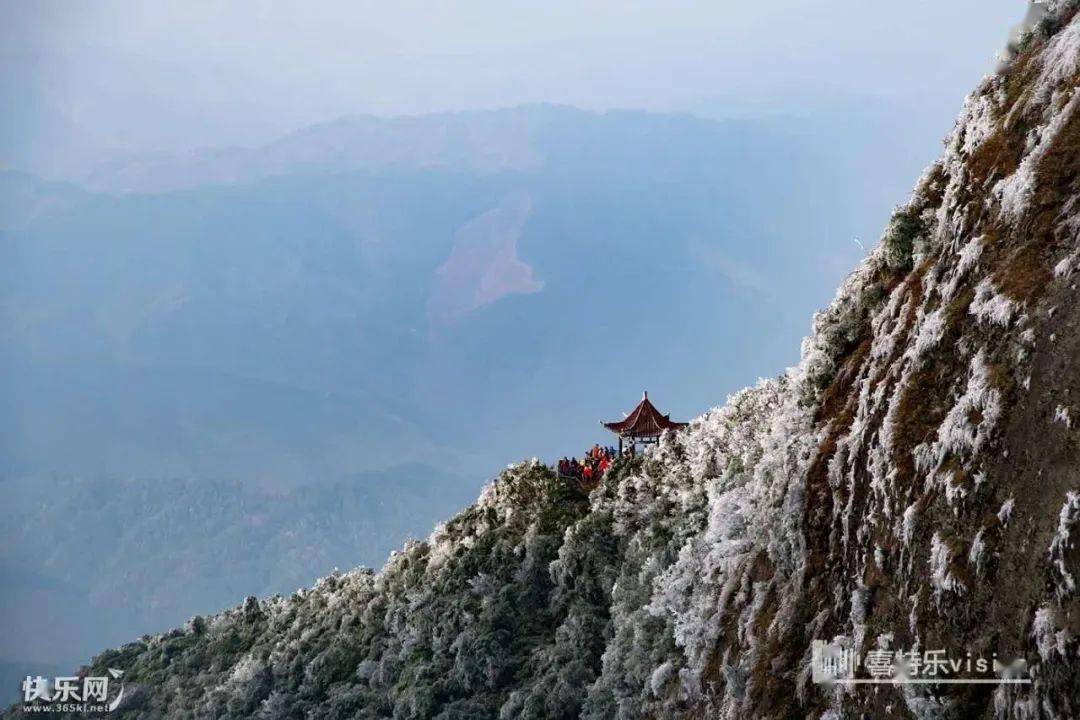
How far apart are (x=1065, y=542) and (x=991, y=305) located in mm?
6608

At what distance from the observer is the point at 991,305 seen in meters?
24.8

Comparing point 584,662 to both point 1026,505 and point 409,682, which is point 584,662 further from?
point 1026,505

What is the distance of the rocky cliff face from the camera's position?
21781mm

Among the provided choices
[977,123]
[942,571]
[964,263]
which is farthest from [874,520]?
[977,123]

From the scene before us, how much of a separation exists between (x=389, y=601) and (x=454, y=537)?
15.4 ft

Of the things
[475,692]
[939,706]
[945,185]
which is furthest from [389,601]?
[939,706]

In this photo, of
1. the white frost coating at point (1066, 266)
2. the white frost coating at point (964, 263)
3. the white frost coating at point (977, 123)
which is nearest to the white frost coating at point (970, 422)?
the white frost coating at point (1066, 266)

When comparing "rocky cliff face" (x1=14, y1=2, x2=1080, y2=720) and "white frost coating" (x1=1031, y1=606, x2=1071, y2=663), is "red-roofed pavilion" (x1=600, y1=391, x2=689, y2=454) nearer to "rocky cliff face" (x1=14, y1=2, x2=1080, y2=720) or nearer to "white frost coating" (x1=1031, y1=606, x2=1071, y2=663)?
"rocky cliff face" (x1=14, y1=2, x2=1080, y2=720)

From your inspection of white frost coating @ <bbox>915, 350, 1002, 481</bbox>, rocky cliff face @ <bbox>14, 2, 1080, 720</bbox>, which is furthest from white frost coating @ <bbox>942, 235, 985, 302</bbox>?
white frost coating @ <bbox>915, 350, 1002, 481</bbox>

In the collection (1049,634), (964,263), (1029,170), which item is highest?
(1029,170)

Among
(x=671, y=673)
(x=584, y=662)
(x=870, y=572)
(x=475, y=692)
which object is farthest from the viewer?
(x=475, y=692)

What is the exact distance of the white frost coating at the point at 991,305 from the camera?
24.2 metres

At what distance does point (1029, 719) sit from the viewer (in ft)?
64.8

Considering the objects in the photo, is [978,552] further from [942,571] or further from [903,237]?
[903,237]
